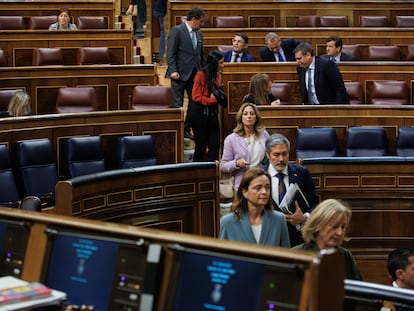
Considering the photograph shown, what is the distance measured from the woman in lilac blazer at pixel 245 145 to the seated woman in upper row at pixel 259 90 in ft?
4.41

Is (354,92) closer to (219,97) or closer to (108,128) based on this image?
(219,97)

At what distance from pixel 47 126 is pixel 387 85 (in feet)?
11.7

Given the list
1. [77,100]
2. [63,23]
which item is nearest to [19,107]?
[77,100]

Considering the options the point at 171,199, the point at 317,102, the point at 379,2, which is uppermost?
the point at 379,2

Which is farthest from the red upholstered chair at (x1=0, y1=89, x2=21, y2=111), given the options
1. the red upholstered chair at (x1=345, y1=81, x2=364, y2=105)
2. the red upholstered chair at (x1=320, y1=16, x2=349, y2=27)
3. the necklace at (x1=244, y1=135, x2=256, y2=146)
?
the red upholstered chair at (x1=320, y1=16, x2=349, y2=27)

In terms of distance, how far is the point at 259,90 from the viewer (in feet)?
25.8

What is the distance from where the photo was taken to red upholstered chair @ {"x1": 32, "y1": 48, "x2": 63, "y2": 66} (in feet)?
31.7

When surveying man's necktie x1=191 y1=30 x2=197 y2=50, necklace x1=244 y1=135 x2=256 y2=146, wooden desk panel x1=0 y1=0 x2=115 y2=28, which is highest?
wooden desk panel x1=0 y1=0 x2=115 y2=28

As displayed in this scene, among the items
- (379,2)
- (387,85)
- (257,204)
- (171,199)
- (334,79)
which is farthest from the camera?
(379,2)

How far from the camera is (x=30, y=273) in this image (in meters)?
2.99

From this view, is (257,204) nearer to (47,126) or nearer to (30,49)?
(47,126)

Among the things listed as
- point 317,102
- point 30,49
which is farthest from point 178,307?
point 30,49

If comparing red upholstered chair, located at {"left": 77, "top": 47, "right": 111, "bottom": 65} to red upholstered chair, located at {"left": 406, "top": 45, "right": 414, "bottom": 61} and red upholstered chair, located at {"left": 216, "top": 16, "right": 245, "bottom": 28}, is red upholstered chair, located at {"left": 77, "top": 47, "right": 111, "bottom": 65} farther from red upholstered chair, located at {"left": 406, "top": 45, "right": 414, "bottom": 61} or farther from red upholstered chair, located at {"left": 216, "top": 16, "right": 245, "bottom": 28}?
red upholstered chair, located at {"left": 406, "top": 45, "right": 414, "bottom": 61}

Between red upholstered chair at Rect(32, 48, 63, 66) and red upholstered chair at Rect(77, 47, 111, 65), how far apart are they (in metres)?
0.22
